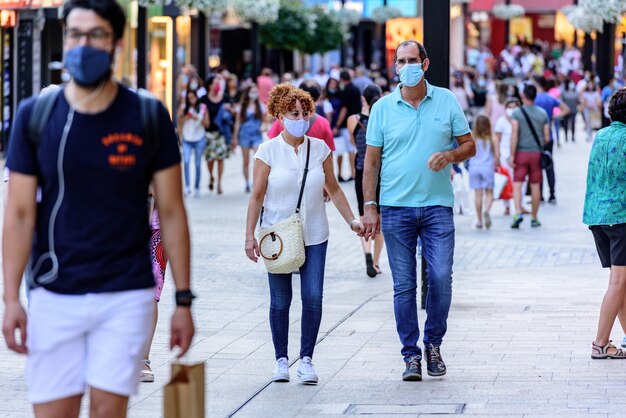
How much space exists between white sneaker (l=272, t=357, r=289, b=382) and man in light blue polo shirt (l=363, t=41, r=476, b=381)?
0.67 meters

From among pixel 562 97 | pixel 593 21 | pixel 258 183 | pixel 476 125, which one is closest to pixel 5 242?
pixel 258 183

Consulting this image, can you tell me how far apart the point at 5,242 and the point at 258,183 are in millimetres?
3600

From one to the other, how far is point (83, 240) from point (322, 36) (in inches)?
1703

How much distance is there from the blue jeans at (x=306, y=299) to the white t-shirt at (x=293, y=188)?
0.35 feet

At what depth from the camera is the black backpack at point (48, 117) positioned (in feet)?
14.9

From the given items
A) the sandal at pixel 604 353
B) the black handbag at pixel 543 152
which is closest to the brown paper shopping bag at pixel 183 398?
the sandal at pixel 604 353

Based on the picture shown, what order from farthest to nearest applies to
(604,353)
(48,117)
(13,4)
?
1. (13,4)
2. (604,353)
3. (48,117)

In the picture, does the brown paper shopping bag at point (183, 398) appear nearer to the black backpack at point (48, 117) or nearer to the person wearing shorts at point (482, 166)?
the black backpack at point (48, 117)

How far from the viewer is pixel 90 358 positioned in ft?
14.7

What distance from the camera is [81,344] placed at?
177 inches

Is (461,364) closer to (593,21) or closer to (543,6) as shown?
(593,21)

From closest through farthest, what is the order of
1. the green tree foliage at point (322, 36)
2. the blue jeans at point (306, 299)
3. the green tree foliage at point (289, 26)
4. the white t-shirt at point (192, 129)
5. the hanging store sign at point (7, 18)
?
the blue jeans at point (306, 299) < the white t-shirt at point (192, 129) < the hanging store sign at point (7, 18) < the green tree foliage at point (289, 26) < the green tree foliage at point (322, 36)

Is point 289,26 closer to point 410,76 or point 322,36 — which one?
point 322,36

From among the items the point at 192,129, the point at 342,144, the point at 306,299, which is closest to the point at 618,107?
the point at 306,299
